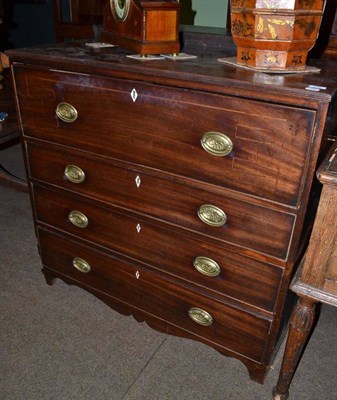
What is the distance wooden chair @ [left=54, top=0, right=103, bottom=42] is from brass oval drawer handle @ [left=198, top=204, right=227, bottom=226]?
3.53m

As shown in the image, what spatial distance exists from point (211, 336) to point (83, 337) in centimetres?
59

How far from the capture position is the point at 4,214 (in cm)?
278

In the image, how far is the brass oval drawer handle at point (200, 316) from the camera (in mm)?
1547

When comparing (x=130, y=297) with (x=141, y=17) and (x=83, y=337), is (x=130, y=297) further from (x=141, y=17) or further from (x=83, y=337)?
(x=141, y=17)

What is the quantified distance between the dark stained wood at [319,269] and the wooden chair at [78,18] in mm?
3777

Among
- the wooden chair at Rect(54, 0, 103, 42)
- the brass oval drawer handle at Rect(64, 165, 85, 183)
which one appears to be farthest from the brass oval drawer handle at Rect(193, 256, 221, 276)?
the wooden chair at Rect(54, 0, 103, 42)

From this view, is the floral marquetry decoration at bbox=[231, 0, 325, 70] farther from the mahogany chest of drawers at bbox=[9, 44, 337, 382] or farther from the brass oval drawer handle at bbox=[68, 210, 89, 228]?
the brass oval drawer handle at bbox=[68, 210, 89, 228]

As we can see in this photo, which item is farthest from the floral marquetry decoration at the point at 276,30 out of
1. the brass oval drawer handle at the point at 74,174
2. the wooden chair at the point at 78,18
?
the wooden chair at the point at 78,18

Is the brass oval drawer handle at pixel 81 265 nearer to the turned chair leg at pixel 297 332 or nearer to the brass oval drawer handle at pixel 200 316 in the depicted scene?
the brass oval drawer handle at pixel 200 316

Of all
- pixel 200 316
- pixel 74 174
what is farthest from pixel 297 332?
pixel 74 174

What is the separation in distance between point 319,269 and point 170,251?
54 cm

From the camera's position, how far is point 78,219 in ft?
5.53

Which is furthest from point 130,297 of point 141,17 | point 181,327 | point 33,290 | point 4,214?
point 4,214

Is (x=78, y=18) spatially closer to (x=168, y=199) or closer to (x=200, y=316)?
(x=168, y=199)
